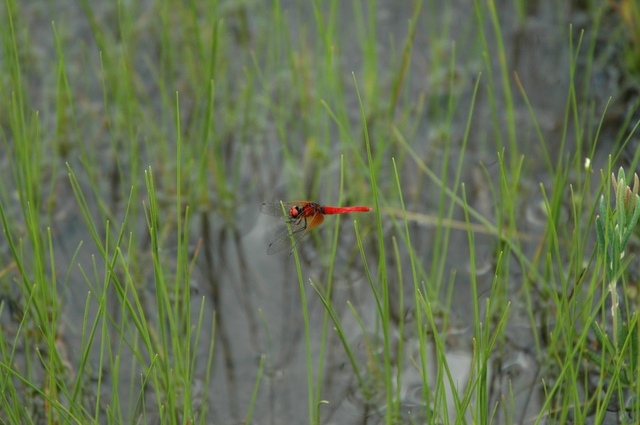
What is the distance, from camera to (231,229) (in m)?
3.08

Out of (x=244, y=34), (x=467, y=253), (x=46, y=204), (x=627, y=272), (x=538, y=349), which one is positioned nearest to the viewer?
(x=538, y=349)

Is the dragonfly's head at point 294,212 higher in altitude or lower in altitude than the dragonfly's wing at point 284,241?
higher

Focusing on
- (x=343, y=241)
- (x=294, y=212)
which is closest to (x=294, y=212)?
(x=294, y=212)

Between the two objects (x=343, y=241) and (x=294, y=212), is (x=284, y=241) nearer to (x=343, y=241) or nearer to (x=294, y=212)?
(x=294, y=212)

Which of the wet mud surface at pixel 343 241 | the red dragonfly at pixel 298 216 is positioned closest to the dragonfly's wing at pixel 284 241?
the red dragonfly at pixel 298 216

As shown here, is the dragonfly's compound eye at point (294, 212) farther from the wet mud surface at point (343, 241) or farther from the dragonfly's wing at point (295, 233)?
the wet mud surface at point (343, 241)

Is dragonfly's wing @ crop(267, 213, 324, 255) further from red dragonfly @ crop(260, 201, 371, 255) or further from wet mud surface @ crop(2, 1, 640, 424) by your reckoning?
wet mud surface @ crop(2, 1, 640, 424)

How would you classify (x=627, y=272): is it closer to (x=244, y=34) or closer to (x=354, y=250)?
(x=354, y=250)

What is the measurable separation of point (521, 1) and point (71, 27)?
6.75 ft

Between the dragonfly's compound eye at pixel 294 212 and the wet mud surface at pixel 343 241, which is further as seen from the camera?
the dragonfly's compound eye at pixel 294 212

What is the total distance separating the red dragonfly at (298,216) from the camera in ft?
8.98

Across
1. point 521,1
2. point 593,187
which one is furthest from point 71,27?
point 593,187

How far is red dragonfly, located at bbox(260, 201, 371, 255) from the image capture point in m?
2.74

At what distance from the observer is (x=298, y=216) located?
2758 mm
